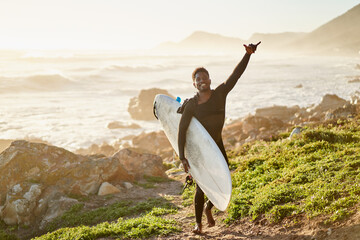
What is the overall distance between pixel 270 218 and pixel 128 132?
18465mm

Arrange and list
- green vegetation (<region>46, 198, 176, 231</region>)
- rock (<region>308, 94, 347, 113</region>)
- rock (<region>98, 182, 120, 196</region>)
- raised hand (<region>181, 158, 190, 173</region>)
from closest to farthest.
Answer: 1. raised hand (<region>181, 158, 190, 173</region>)
2. green vegetation (<region>46, 198, 176, 231</region>)
3. rock (<region>98, 182, 120, 196</region>)
4. rock (<region>308, 94, 347, 113</region>)

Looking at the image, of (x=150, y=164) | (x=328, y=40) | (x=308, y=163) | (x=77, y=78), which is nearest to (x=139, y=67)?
(x=77, y=78)

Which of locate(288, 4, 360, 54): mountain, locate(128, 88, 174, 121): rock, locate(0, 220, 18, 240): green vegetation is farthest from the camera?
locate(288, 4, 360, 54): mountain

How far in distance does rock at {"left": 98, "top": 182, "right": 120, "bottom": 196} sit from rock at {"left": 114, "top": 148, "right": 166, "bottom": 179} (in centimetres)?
155

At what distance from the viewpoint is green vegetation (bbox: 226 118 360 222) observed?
180 inches

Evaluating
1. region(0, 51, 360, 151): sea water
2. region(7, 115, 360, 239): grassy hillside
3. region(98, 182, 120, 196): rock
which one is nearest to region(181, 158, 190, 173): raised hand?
region(7, 115, 360, 239): grassy hillside

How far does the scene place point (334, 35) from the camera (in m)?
177

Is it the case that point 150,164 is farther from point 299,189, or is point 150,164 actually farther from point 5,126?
point 5,126

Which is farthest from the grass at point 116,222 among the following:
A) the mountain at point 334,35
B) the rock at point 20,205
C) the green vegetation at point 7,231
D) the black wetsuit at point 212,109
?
the mountain at point 334,35

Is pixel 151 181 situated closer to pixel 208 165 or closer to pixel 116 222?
pixel 116 222

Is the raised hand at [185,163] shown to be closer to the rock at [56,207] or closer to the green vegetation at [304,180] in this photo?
the green vegetation at [304,180]

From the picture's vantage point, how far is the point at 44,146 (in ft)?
31.7

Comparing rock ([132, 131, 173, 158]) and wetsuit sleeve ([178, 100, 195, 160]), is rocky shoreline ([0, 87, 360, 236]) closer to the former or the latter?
wetsuit sleeve ([178, 100, 195, 160])

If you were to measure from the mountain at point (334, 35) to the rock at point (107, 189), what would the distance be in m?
158
